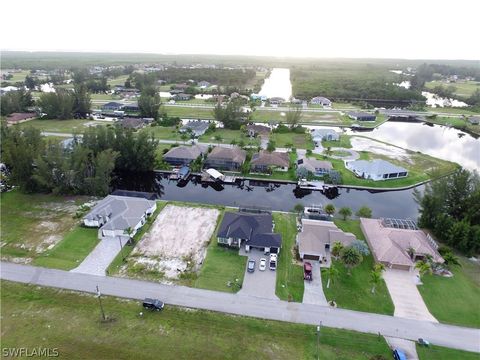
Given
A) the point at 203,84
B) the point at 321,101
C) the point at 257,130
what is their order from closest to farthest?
the point at 257,130 → the point at 321,101 → the point at 203,84

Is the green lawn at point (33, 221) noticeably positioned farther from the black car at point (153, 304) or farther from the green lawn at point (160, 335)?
the black car at point (153, 304)

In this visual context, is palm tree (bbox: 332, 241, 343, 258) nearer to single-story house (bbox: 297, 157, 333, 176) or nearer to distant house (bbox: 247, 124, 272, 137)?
single-story house (bbox: 297, 157, 333, 176)

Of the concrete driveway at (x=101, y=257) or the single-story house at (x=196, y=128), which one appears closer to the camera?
the concrete driveway at (x=101, y=257)

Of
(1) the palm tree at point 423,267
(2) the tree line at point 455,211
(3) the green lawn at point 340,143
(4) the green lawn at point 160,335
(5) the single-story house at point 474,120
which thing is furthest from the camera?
(5) the single-story house at point 474,120

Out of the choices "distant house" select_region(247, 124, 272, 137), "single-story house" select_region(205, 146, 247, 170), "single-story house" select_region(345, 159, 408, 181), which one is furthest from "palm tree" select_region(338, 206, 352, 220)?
"distant house" select_region(247, 124, 272, 137)

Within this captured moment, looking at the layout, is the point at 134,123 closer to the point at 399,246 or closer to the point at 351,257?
the point at 351,257

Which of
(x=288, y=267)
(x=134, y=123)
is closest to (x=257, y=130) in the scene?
(x=134, y=123)

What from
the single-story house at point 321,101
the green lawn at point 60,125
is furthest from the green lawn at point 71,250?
the single-story house at point 321,101
